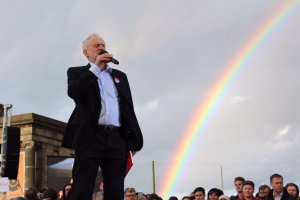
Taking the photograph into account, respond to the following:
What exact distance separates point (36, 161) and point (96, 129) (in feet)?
65.0

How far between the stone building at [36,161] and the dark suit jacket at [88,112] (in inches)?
729

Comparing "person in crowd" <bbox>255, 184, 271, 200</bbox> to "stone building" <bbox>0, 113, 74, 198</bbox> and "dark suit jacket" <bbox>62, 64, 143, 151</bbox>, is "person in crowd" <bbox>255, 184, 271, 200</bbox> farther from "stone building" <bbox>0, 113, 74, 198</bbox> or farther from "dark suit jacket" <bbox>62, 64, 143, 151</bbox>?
"stone building" <bbox>0, 113, 74, 198</bbox>

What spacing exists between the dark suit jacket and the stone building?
18.5 m

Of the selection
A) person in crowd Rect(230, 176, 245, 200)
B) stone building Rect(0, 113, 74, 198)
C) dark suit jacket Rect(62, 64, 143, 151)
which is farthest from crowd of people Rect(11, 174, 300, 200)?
stone building Rect(0, 113, 74, 198)

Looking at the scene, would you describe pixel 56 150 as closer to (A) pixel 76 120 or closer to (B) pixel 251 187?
Answer: (B) pixel 251 187

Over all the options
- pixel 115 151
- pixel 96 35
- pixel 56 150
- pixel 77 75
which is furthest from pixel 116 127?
pixel 56 150

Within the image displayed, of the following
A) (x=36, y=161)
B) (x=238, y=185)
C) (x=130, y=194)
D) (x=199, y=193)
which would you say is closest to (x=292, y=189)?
(x=238, y=185)

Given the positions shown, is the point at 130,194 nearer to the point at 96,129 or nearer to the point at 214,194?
the point at 214,194

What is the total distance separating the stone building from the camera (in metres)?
22.2

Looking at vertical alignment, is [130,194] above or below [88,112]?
below

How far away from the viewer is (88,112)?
12.3 feet

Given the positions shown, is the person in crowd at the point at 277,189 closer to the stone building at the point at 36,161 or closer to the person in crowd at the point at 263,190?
the person in crowd at the point at 263,190

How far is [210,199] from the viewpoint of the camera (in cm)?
1031

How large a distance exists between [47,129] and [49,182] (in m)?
2.78
